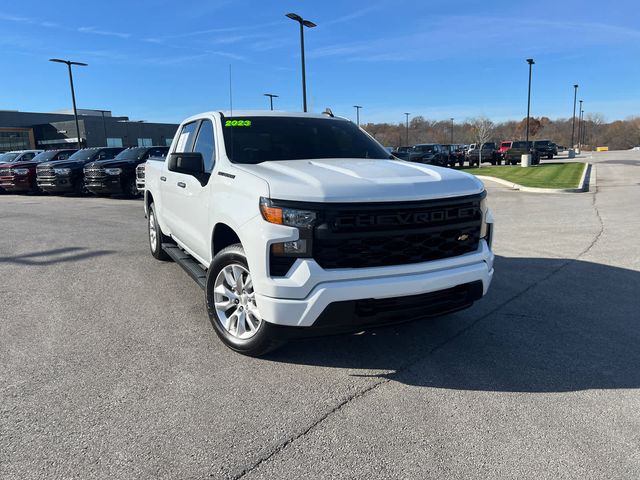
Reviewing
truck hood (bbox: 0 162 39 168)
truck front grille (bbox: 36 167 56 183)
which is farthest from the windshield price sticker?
truck hood (bbox: 0 162 39 168)

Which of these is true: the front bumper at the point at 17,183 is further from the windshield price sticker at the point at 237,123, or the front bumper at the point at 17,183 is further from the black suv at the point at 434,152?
the black suv at the point at 434,152

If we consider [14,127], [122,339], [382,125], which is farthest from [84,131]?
[382,125]

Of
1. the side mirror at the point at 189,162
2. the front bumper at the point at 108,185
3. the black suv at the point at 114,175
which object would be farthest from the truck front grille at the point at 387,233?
the front bumper at the point at 108,185

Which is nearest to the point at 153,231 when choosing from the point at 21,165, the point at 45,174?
the point at 45,174

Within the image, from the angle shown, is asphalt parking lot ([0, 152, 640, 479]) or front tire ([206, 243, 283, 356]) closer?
asphalt parking lot ([0, 152, 640, 479])

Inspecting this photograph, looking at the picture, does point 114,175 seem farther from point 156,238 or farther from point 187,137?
point 187,137

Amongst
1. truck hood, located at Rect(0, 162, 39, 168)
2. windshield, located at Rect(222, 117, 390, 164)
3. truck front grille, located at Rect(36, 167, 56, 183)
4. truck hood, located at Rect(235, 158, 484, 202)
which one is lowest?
truck front grille, located at Rect(36, 167, 56, 183)

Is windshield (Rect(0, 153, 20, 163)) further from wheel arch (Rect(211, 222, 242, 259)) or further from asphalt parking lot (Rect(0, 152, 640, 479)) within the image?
wheel arch (Rect(211, 222, 242, 259))

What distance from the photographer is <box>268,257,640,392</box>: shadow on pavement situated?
3.46 m

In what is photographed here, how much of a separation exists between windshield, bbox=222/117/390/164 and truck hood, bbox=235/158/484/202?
0.42 m

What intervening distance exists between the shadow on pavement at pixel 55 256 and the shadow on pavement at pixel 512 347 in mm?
4855

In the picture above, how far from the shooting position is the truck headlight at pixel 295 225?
10.4 feet

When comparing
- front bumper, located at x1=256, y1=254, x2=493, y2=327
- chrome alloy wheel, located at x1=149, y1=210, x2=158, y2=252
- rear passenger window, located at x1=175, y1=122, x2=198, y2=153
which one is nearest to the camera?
front bumper, located at x1=256, y1=254, x2=493, y2=327

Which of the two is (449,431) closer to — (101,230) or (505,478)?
(505,478)
